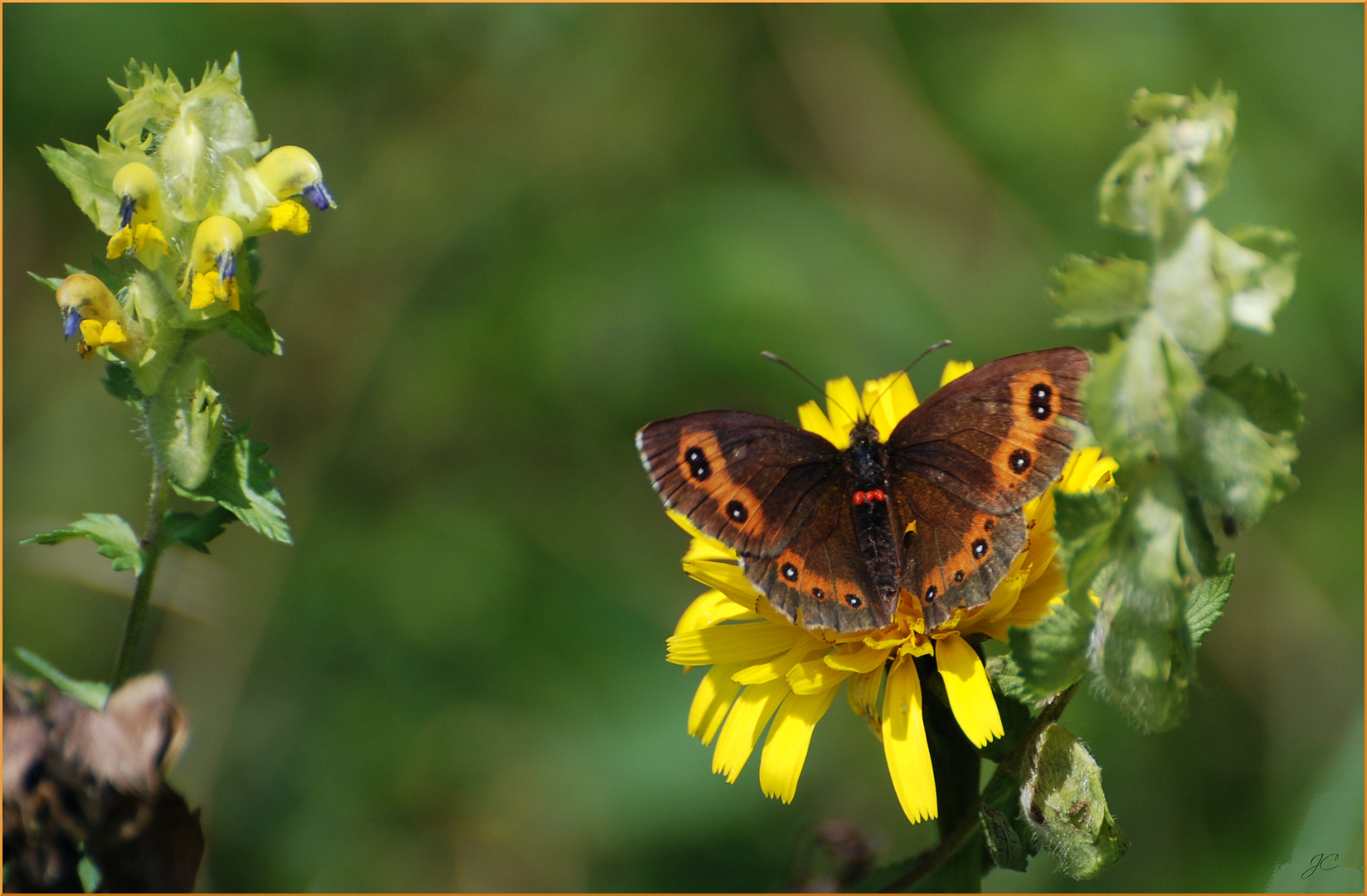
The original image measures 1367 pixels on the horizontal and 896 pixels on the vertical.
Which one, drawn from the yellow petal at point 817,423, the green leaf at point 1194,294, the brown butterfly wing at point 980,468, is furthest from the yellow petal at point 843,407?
the green leaf at point 1194,294

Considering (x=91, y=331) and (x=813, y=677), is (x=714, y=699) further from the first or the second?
(x=91, y=331)

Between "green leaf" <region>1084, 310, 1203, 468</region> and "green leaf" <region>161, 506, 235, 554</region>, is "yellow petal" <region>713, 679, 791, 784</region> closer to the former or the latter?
"green leaf" <region>161, 506, 235, 554</region>

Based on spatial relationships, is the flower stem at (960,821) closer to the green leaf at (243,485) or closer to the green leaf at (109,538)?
the green leaf at (243,485)

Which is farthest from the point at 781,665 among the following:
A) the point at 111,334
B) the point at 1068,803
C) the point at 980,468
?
the point at 111,334

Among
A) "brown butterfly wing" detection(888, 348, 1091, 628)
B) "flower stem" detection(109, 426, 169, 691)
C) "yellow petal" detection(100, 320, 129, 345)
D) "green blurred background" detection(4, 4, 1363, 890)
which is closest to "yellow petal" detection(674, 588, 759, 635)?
"brown butterfly wing" detection(888, 348, 1091, 628)

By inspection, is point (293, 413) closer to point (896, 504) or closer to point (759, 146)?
point (759, 146)
